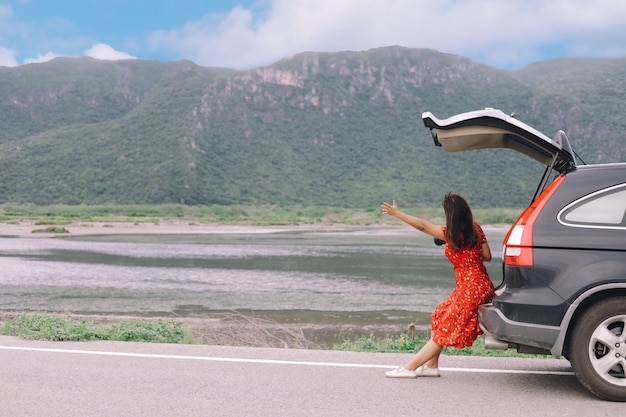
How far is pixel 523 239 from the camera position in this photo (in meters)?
5.99

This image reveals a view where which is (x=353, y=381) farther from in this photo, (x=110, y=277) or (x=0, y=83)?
(x=0, y=83)

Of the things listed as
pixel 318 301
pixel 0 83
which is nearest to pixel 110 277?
pixel 318 301

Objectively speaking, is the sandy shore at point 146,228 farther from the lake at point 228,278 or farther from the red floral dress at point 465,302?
the red floral dress at point 465,302

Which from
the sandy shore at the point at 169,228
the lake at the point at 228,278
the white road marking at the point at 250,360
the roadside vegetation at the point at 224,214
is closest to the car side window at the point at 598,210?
the white road marking at the point at 250,360

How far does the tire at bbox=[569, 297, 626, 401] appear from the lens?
575 centimetres

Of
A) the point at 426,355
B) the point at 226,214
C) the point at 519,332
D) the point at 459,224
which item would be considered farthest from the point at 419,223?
the point at 226,214

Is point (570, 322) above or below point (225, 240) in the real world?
above

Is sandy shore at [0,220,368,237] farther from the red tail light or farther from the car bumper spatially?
the red tail light

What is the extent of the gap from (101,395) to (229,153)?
110440mm

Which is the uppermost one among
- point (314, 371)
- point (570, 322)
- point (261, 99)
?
point (261, 99)

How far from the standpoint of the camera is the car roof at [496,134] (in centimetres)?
626

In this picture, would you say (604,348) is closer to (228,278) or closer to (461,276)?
(461,276)

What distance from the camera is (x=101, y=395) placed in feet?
19.8

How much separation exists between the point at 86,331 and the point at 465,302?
460 cm
